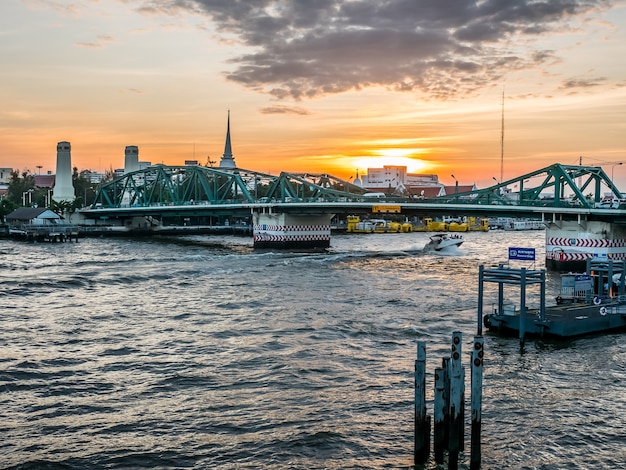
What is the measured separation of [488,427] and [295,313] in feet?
72.3

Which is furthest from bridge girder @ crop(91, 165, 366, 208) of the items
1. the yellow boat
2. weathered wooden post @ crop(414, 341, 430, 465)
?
weathered wooden post @ crop(414, 341, 430, 465)

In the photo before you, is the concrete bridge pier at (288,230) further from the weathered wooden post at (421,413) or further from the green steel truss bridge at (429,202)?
the weathered wooden post at (421,413)

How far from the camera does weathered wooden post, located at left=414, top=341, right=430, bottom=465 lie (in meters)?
19.2

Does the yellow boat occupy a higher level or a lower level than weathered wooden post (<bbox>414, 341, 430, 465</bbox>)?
higher

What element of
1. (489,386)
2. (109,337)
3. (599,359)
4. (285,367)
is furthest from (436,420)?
(109,337)

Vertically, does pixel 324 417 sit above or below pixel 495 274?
below

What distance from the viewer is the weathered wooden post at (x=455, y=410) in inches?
750

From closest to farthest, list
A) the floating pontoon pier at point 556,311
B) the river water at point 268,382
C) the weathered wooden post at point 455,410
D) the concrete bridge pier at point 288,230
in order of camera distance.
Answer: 1. the weathered wooden post at point 455,410
2. the river water at point 268,382
3. the floating pontoon pier at point 556,311
4. the concrete bridge pier at point 288,230

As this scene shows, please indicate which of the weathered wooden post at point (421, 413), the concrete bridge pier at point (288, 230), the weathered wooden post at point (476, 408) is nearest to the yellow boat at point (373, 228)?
the concrete bridge pier at point (288, 230)

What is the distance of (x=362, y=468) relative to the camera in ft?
65.6

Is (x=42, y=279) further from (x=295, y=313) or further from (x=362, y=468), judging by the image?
(x=362, y=468)

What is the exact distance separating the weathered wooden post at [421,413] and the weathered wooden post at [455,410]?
2.34ft

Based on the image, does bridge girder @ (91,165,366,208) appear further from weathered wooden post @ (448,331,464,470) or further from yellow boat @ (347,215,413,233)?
weathered wooden post @ (448,331,464,470)

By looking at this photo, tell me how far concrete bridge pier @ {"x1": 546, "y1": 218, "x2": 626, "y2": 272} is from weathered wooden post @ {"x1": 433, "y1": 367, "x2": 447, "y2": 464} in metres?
55.2
